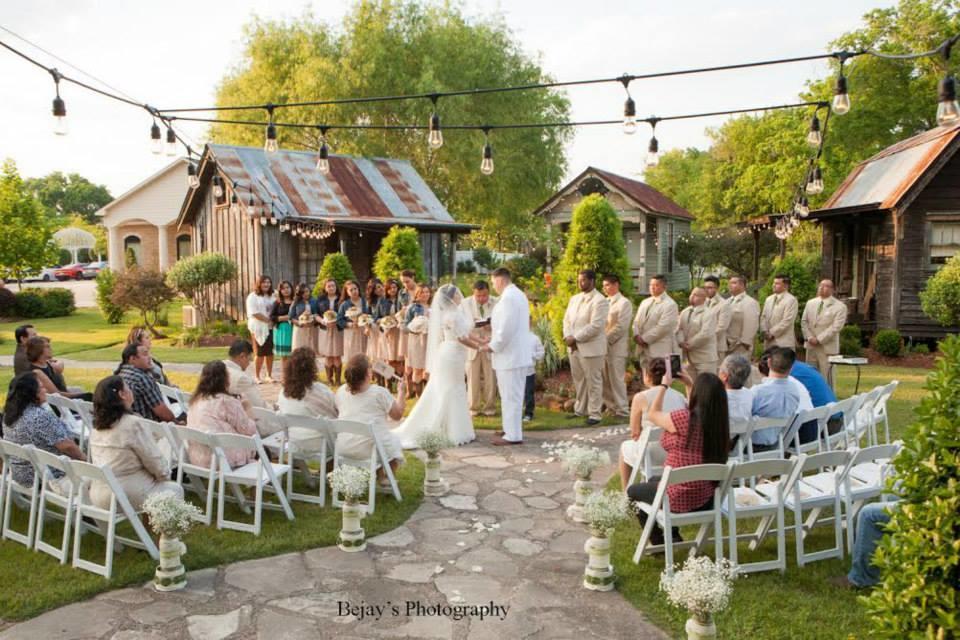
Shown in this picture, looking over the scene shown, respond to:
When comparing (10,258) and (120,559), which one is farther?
(10,258)

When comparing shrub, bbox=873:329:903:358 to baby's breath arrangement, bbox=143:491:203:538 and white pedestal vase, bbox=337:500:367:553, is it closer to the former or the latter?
white pedestal vase, bbox=337:500:367:553

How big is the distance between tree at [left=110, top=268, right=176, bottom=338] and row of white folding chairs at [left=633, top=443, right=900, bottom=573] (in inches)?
724

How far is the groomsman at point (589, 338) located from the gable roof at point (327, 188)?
515 inches

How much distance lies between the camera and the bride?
8.99 metres

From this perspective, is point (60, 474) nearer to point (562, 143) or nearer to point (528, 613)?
point (528, 613)

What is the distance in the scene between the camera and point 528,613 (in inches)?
184

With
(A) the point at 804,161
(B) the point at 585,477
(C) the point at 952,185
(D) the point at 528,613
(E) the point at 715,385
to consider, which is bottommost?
(D) the point at 528,613

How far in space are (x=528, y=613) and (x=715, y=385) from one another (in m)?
1.95

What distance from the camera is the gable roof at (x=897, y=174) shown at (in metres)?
16.6

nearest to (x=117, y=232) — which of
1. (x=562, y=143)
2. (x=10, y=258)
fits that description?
(x=10, y=258)

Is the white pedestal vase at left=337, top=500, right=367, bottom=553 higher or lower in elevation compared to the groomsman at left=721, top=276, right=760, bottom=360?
lower

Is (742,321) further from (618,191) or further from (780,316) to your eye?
(618,191)

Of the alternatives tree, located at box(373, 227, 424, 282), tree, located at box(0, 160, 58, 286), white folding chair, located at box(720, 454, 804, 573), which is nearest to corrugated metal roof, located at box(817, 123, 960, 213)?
tree, located at box(373, 227, 424, 282)

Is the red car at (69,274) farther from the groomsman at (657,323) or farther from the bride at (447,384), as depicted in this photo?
the groomsman at (657,323)
